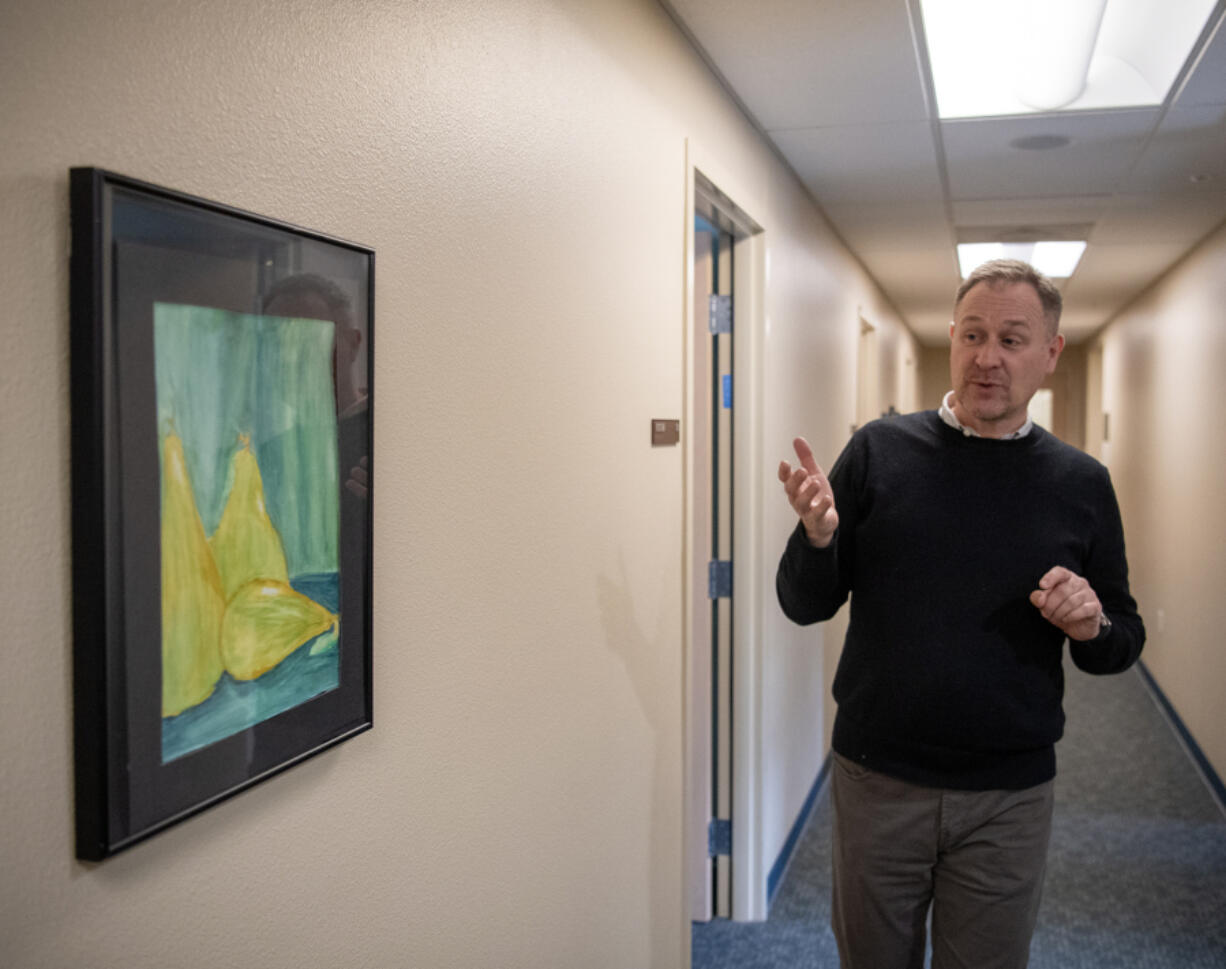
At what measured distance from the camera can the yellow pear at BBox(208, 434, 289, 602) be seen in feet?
3.10

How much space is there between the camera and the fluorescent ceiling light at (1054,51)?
246 cm

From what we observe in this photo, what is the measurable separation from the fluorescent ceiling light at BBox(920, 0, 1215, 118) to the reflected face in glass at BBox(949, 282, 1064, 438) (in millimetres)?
932

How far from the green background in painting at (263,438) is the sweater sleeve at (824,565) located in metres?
0.84

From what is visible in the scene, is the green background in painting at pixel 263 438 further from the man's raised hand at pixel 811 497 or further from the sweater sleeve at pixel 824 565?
the sweater sleeve at pixel 824 565

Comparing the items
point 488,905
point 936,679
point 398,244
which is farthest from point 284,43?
point 936,679

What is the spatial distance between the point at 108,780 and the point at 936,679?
1.26 metres

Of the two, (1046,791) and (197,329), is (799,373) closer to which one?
(1046,791)

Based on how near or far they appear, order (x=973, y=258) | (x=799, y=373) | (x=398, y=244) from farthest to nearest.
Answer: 1. (x=973, y=258)
2. (x=799, y=373)
3. (x=398, y=244)

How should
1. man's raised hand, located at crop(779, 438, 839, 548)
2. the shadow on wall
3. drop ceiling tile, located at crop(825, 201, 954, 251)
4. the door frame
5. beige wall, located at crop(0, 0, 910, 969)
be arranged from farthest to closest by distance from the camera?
drop ceiling tile, located at crop(825, 201, 954, 251)
the door frame
the shadow on wall
man's raised hand, located at crop(779, 438, 839, 548)
beige wall, located at crop(0, 0, 910, 969)

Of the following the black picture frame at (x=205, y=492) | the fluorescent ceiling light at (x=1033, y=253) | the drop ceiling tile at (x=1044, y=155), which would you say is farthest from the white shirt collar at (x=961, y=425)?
the fluorescent ceiling light at (x=1033, y=253)

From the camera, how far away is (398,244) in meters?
1.28

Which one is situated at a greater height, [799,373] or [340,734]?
[799,373]

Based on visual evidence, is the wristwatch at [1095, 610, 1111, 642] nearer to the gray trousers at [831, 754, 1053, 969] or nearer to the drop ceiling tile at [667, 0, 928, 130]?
the gray trousers at [831, 754, 1053, 969]

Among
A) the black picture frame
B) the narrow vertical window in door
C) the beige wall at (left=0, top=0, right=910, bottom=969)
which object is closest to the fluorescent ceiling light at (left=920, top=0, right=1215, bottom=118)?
the beige wall at (left=0, top=0, right=910, bottom=969)
